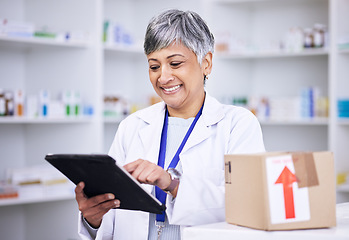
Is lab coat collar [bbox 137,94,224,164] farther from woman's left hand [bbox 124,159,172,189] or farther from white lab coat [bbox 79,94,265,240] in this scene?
woman's left hand [bbox 124,159,172,189]

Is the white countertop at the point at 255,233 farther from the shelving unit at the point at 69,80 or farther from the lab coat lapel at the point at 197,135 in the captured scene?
the shelving unit at the point at 69,80

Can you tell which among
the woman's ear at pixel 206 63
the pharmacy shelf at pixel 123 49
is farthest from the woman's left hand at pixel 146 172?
the pharmacy shelf at pixel 123 49

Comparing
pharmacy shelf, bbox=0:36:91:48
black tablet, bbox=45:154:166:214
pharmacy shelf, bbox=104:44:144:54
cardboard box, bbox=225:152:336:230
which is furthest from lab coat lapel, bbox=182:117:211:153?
pharmacy shelf, bbox=104:44:144:54

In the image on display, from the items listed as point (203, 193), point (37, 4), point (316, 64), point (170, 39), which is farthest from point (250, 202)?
point (316, 64)

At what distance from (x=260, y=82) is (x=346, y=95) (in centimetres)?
102

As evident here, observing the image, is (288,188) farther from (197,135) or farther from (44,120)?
(44,120)

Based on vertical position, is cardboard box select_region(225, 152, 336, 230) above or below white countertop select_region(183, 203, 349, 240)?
above

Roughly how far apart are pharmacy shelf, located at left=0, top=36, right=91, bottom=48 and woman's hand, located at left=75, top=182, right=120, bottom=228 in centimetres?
229

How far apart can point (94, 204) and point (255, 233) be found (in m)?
0.58

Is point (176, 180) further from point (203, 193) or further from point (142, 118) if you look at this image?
point (142, 118)

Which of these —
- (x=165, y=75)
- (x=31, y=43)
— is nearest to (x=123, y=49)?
(x=31, y=43)

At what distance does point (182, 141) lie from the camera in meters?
1.87

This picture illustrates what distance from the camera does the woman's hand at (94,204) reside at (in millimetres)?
1578

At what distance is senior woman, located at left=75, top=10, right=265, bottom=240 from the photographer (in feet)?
5.48
